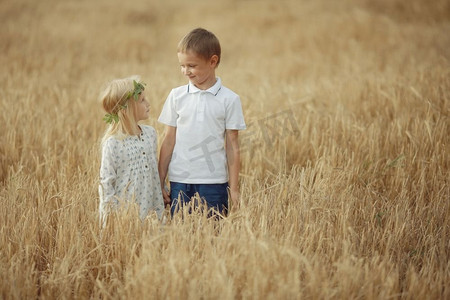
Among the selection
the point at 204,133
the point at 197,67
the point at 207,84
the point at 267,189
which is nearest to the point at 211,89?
the point at 207,84

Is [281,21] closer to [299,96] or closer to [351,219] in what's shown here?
[299,96]

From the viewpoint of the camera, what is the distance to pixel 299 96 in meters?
4.95

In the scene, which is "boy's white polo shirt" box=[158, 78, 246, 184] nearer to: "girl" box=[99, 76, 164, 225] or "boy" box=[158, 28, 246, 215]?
"boy" box=[158, 28, 246, 215]

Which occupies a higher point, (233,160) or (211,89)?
(211,89)

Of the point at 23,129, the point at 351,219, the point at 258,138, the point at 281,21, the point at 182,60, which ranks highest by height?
the point at 281,21

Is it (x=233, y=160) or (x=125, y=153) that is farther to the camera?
(x=233, y=160)

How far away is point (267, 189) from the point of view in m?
2.75

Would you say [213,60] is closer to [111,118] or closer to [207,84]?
[207,84]

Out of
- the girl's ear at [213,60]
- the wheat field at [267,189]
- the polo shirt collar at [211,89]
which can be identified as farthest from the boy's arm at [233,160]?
the girl's ear at [213,60]

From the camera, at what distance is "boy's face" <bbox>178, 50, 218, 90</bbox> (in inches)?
91.7

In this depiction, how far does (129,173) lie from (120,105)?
40cm

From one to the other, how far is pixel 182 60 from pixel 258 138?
1.43 m

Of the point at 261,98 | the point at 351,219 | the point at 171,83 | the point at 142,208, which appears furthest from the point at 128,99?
the point at 171,83

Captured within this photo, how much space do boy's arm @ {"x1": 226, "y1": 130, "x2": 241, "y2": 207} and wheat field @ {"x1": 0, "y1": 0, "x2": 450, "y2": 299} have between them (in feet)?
0.47
